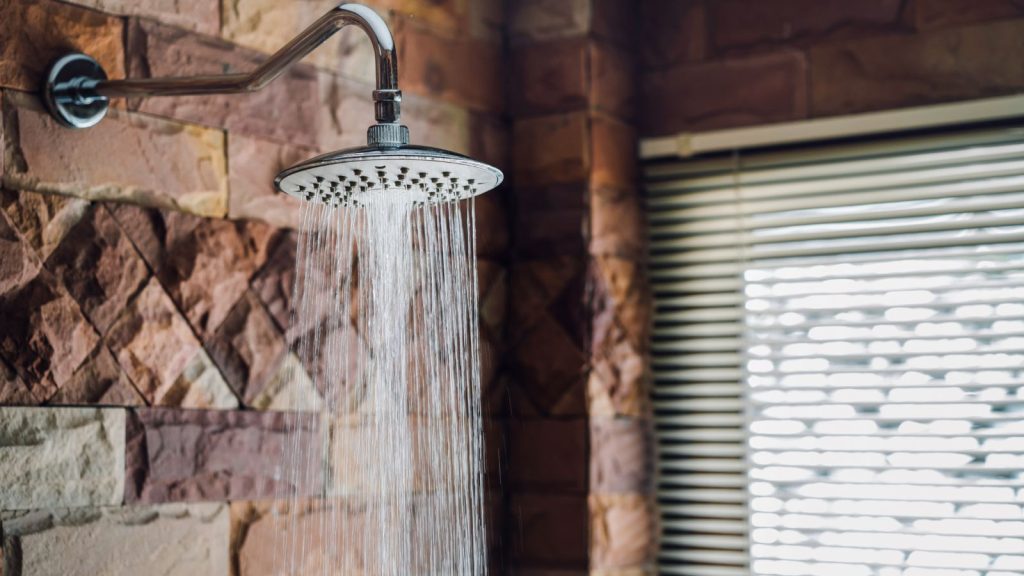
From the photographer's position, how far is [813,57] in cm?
205

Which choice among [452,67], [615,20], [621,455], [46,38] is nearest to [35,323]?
[46,38]

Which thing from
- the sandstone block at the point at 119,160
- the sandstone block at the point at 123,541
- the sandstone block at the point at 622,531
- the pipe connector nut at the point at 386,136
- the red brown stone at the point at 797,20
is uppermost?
the red brown stone at the point at 797,20

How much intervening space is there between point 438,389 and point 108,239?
0.65 m

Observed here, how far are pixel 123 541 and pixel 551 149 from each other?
1046mm

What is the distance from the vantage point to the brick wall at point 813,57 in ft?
6.28

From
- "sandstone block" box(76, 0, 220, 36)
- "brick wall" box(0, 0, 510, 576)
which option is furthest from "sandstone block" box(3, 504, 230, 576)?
"sandstone block" box(76, 0, 220, 36)

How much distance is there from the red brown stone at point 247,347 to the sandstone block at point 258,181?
0.12 metres

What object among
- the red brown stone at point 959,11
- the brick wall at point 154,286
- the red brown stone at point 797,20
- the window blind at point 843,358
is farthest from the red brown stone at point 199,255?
the red brown stone at point 959,11

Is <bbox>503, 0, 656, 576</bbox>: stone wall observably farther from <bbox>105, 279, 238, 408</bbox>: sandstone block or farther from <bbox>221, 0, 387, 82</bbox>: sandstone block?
<bbox>105, 279, 238, 408</bbox>: sandstone block

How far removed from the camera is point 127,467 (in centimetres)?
146

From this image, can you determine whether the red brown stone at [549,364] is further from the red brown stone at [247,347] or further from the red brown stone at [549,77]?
the red brown stone at [247,347]

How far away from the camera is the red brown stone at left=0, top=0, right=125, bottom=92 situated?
4.48 feet

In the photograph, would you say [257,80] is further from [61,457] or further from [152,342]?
[61,457]

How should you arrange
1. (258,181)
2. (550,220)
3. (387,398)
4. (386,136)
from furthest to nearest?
(550,220) → (387,398) → (258,181) → (386,136)
